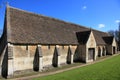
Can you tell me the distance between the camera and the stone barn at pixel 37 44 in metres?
18.4

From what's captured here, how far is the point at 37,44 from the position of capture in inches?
848

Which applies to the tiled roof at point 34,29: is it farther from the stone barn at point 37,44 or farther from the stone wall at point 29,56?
the stone wall at point 29,56

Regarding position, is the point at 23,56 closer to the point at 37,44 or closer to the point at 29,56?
the point at 29,56

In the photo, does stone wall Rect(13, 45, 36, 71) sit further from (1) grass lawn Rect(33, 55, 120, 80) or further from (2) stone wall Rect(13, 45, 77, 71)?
(1) grass lawn Rect(33, 55, 120, 80)

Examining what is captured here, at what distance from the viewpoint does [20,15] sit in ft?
76.8

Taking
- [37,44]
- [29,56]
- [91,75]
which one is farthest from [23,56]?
[91,75]

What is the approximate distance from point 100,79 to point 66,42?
15.9m

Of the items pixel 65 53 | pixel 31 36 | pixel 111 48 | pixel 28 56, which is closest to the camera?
pixel 28 56

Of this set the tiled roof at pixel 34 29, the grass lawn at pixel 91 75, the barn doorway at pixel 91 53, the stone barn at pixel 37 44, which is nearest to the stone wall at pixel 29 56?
the stone barn at pixel 37 44

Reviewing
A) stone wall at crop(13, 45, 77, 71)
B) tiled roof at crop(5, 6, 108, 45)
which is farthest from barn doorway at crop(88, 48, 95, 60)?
stone wall at crop(13, 45, 77, 71)

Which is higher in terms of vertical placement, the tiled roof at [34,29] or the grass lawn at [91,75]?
the tiled roof at [34,29]

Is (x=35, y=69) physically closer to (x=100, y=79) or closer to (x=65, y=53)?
(x=65, y=53)

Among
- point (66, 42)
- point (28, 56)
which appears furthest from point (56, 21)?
point (28, 56)

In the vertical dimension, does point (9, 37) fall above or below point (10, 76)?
above
